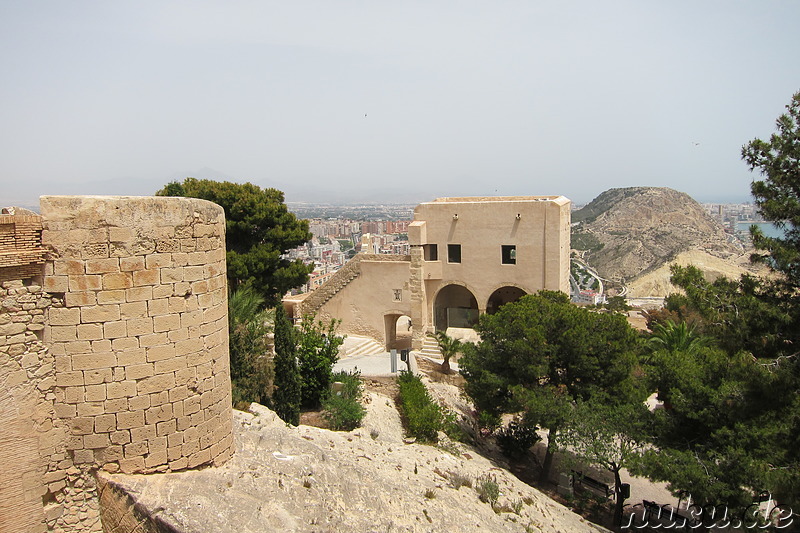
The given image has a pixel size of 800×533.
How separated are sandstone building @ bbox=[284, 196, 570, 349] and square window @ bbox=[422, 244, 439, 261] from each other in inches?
1.7

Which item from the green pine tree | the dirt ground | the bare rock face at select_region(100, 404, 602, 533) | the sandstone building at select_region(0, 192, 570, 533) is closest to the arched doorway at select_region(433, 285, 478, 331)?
the dirt ground

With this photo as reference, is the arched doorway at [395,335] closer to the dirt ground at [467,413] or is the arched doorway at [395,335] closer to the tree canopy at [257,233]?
the dirt ground at [467,413]

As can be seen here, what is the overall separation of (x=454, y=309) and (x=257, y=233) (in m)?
9.21

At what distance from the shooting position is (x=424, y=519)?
25.6ft

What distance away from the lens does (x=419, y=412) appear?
1339 centimetres

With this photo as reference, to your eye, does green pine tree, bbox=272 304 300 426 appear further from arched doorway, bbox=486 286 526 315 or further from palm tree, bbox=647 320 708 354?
palm tree, bbox=647 320 708 354

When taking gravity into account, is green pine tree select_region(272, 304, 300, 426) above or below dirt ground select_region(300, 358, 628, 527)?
above

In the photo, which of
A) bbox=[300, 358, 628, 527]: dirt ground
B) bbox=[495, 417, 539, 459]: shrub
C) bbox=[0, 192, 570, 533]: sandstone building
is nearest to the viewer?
bbox=[0, 192, 570, 533]: sandstone building

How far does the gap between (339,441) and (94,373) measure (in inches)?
231

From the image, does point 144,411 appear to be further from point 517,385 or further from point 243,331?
point 517,385

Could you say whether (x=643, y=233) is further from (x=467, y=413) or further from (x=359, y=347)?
(x=467, y=413)

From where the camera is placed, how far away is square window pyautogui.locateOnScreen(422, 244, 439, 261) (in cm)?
2245

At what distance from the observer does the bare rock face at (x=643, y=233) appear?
68.3m

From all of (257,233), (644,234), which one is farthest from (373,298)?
(644,234)
